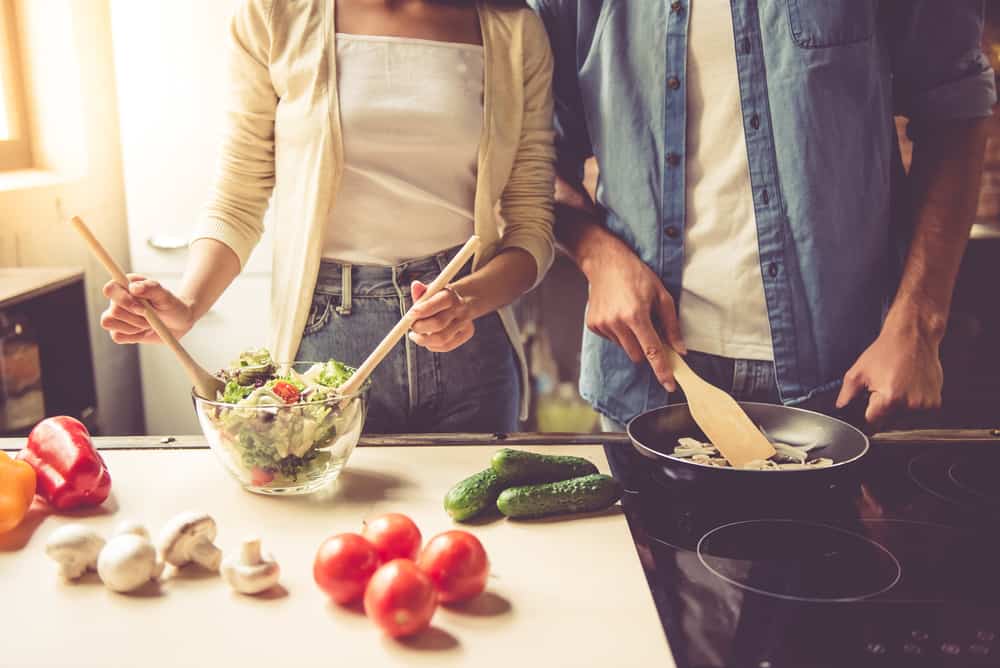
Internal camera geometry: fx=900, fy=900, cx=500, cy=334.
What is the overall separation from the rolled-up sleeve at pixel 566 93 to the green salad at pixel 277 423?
2.37 feet

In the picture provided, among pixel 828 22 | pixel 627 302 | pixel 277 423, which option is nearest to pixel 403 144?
pixel 627 302

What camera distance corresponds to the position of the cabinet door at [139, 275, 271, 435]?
3023 mm

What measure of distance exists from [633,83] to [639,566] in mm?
807

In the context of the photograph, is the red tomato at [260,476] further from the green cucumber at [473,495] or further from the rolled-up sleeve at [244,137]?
the rolled-up sleeve at [244,137]

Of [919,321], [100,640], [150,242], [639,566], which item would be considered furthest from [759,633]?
[150,242]

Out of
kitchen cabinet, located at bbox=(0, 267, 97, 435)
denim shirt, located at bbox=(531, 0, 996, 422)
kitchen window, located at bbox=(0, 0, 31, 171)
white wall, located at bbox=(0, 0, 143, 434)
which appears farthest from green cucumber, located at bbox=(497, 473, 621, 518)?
kitchen window, located at bbox=(0, 0, 31, 171)

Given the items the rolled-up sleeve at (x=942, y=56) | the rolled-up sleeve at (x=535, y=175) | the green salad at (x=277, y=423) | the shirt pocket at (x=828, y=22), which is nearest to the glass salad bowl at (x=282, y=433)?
the green salad at (x=277, y=423)

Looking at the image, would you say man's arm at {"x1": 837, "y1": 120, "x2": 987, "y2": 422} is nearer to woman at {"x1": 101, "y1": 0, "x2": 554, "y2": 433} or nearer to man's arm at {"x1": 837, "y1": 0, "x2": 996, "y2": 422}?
man's arm at {"x1": 837, "y1": 0, "x2": 996, "y2": 422}

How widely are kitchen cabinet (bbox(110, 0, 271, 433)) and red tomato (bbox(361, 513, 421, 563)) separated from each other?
2.22m

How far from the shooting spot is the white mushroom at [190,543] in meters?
0.89

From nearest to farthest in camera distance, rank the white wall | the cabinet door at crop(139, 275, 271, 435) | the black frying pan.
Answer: the black frying pan < the white wall < the cabinet door at crop(139, 275, 271, 435)

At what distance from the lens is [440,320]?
3.83 ft

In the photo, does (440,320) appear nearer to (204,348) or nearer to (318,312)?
(318,312)

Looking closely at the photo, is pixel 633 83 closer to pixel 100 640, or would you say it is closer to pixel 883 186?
pixel 883 186
